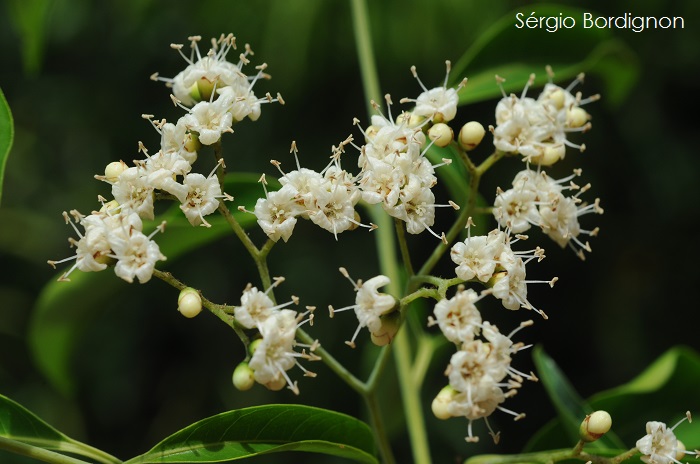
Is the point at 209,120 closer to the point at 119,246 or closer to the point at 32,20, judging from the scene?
the point at 119,246

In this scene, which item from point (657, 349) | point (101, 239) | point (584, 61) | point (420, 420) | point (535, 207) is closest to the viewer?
point (101, 239)

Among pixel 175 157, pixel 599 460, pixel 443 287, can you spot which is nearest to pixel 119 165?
pixel 175 157

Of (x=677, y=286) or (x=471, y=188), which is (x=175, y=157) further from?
(x=677, y=286)

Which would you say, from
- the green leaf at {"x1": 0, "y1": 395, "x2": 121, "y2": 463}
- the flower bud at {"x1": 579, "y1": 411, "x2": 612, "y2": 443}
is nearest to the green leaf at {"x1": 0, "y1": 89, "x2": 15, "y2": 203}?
the green leaf at {"x1": 0, "y1": 395, "x2": 121, "y2": 463}

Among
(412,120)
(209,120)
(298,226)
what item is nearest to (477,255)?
(412,120)

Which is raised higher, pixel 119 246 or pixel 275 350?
pixel 119 246

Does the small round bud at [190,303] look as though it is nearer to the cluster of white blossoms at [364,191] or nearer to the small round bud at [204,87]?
the cluster of white blossoms at [364,191]

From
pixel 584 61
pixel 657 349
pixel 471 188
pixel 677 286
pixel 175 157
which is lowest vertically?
pixel 657 349
